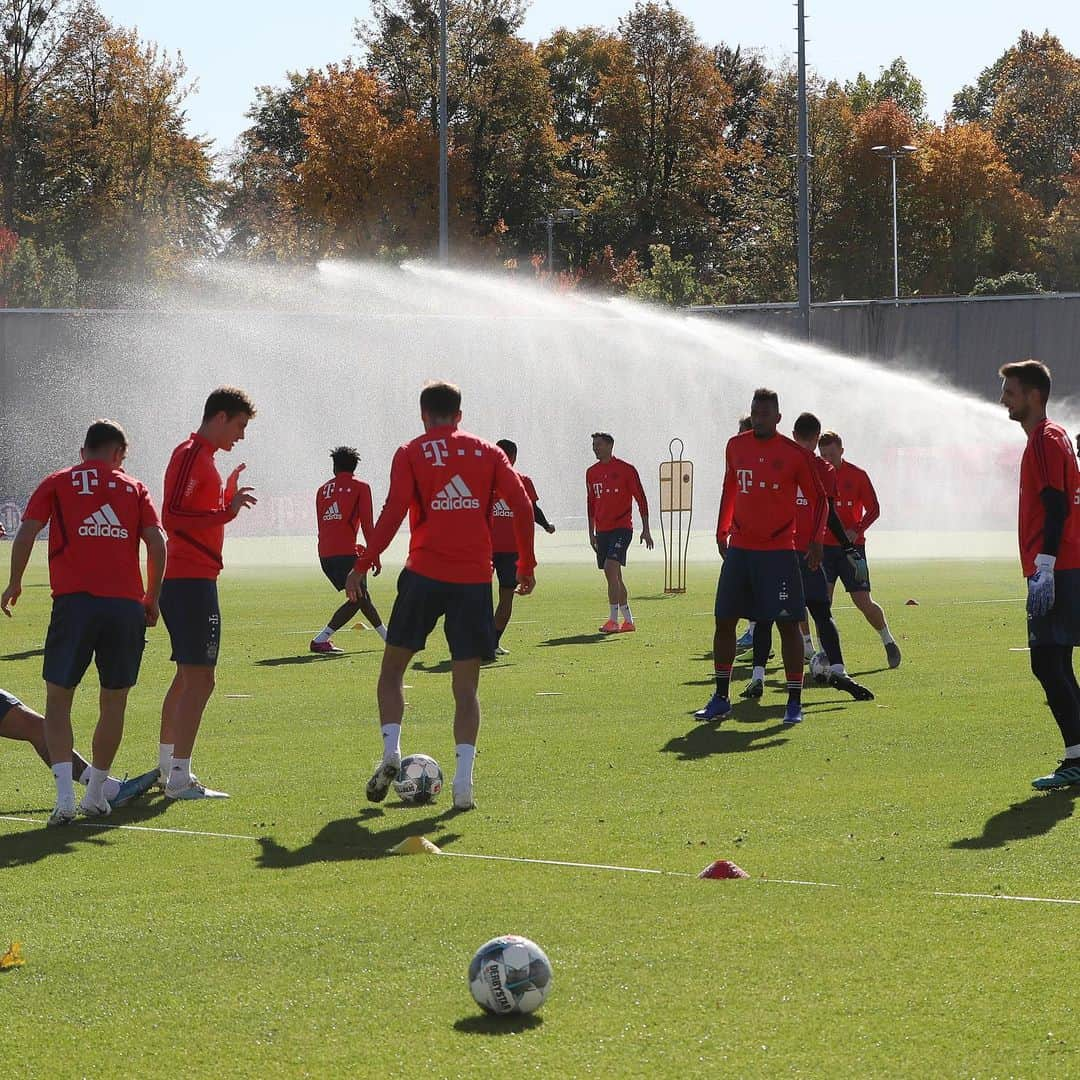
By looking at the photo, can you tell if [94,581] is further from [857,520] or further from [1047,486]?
[857,520]

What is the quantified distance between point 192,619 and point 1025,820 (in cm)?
424

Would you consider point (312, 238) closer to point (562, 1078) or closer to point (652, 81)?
point (652, 81)

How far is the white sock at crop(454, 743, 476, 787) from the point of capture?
856cm

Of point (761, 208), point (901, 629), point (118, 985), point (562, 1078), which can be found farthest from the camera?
point (761, 208)

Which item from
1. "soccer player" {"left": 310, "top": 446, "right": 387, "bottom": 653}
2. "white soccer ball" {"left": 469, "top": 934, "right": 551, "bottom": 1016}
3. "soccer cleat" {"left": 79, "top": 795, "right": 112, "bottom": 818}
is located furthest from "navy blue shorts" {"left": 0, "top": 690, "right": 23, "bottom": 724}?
"soccer player" {"left": 310, "top": 446, "right": 387, "bottom": 653}

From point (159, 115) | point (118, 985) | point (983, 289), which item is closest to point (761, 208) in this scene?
point (983, 289)

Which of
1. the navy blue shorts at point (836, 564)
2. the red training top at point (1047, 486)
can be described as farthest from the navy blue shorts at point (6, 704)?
the navy blue shorts at point (836, 564)

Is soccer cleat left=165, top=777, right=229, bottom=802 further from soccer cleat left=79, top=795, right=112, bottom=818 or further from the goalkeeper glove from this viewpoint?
the goalkeeper glove

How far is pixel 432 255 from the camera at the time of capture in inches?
2301

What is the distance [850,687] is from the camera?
1272cm

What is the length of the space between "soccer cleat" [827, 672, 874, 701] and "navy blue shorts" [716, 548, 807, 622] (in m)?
1.12

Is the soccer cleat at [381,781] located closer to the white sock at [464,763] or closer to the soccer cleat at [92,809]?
the white sock at [464,763]

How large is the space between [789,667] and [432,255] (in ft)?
158

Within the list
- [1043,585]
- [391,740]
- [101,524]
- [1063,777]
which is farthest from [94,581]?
[1063,777]
